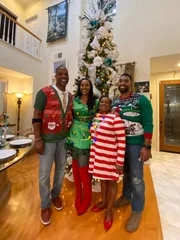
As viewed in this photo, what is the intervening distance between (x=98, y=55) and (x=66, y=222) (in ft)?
7.19

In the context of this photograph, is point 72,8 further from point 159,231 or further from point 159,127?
point 159,231

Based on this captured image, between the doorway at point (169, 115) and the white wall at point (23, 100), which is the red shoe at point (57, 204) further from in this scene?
the doorway at point (169, 115)

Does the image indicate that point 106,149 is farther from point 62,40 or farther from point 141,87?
point 62,40

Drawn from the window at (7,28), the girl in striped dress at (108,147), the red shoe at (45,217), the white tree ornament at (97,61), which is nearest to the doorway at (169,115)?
the white tree ornament at (97,61)

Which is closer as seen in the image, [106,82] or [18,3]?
[106,82]

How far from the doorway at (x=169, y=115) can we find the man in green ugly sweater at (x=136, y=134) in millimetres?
3505

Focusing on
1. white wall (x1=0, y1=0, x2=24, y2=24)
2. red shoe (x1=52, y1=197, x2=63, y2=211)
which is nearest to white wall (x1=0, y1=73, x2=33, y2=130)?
white wall (x1=0, y1=0, x2=24, y2=24)

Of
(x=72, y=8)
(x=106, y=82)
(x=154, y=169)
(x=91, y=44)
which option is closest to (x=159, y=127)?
(x=154, y=169)

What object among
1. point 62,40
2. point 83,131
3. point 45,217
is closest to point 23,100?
point 62,40

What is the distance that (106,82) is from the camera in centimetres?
205

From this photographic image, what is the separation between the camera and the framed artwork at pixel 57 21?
4.56 m

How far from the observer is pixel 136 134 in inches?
49.6

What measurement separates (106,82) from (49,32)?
409 centimetres

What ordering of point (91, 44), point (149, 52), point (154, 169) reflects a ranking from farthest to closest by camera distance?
point (149, 52)
point (154, 169)
point (91, 44)
